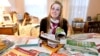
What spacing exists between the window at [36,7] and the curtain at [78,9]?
0.76 meters

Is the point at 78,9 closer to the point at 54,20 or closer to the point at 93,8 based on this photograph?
the point at 93,8

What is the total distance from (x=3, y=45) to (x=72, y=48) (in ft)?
2.17

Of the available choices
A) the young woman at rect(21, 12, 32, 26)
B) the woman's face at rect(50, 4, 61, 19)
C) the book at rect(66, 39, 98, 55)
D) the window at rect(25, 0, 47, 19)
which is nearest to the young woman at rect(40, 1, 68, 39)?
the woman's face at rect(50, 4, 61, 19)

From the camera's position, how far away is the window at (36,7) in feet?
13.3

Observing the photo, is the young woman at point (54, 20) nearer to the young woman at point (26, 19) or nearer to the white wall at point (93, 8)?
the young woman at point (26, 19)

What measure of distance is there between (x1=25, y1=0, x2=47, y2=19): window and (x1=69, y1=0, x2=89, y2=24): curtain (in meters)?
0.76

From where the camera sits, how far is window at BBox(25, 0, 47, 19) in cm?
406

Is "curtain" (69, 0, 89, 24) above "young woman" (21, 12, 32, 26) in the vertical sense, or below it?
above

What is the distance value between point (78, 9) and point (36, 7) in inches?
47.8

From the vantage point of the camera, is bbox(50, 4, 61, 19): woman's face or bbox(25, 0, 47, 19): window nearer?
bbox(50, 4, 61, 19): woman's face

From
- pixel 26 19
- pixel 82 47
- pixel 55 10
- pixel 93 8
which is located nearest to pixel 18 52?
pixel 82 47

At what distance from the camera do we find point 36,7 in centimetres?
414

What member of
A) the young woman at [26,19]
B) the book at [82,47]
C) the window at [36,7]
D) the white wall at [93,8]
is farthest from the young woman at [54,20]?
the white wall at [93,8]

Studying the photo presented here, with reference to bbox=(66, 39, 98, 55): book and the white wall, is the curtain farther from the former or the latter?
bbox=(66, 39, 98, 55): book
